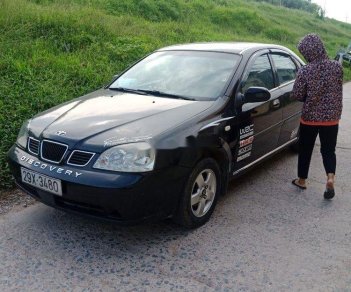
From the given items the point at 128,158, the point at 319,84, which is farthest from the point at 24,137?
the point at 319,84

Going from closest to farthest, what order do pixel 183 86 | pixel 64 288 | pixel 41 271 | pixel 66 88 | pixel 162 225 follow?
pixel 64 288 < pixel 41 271 < pixel 162 225 < pixel 183 86 < pixel 66 88

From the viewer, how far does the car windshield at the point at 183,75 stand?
416 cm

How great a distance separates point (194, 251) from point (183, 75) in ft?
6.00

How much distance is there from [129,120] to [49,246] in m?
1.18

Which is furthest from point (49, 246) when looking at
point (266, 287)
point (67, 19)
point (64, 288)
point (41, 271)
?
point (67, 19)

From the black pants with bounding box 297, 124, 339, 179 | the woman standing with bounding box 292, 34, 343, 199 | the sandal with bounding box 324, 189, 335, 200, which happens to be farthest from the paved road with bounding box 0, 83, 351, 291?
the woman standing with bounding box 292, 34, 343, 199

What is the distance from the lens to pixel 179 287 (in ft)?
9.57

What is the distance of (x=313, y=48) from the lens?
Answer: 428cm

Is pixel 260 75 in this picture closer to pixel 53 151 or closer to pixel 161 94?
Result: pixel 161 94

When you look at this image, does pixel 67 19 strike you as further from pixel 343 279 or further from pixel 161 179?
pixel 343 279

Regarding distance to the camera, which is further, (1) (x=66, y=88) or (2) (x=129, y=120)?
(1) (x=66, y=88)

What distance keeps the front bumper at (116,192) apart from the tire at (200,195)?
113mm

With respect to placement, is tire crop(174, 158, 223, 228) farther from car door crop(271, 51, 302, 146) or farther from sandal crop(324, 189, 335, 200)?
car door crop(271, 51, 302, 146)

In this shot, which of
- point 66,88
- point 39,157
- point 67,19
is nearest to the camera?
point 39,157
